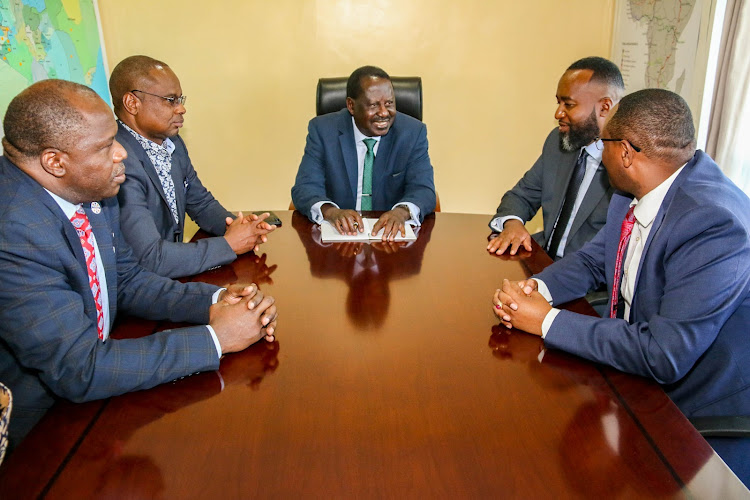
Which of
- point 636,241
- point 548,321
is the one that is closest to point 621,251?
point 636,241

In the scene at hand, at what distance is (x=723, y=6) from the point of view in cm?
281

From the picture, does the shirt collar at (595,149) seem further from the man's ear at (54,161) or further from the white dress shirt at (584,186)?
the man's ear at (54,161)

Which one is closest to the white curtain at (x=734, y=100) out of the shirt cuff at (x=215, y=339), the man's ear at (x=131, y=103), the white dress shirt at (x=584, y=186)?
the white dress shirt at (x=584, y=186)

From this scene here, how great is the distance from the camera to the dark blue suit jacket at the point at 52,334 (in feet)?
4.22

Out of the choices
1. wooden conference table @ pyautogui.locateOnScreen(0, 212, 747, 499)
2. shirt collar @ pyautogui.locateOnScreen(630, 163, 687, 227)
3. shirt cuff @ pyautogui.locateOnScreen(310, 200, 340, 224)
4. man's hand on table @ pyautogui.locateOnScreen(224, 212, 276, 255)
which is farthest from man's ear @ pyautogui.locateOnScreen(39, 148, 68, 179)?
shirt collar @ pyautogui.locateOnScreen(630, 163, 687, 227)

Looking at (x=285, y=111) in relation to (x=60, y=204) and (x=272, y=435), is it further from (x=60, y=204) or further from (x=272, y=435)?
(x=272, y=435)

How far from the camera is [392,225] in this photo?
7.87ft

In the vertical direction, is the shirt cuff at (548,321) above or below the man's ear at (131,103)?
below

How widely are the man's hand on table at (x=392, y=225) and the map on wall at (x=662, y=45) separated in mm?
1688

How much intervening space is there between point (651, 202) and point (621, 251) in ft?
0.66

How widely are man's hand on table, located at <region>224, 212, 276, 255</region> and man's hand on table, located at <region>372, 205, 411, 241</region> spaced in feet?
1.43

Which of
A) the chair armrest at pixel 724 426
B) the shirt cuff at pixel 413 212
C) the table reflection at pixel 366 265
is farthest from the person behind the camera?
the shirt cuff at pixel 413 212

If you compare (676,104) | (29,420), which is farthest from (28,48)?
(676,104)

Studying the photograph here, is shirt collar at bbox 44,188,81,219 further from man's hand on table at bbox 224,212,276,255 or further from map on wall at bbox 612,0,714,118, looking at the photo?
map on wall at bbox 612,0,714,118
